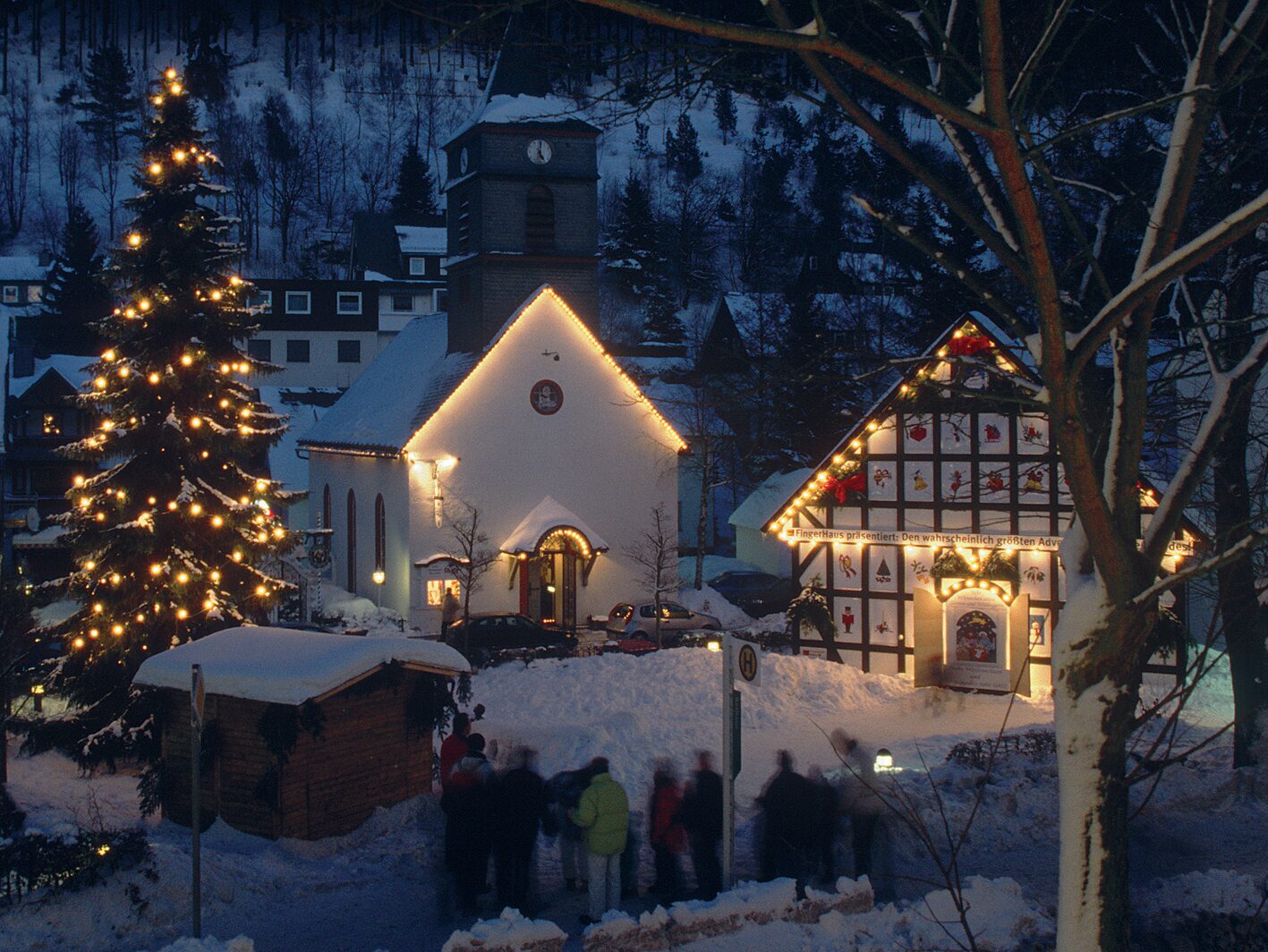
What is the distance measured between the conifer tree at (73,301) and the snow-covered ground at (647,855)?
5841cm

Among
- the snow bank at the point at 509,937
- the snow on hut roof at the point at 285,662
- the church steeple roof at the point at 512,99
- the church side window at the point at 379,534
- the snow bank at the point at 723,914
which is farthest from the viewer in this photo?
the church side window at the point at 379,534

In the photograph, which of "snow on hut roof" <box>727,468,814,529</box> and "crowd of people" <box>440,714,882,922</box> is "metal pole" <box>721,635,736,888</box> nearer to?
"crowd of people" <box>440,714,882,922</box>

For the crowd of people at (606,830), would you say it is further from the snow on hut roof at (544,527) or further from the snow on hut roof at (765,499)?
the snow on hut roof at (765,499)

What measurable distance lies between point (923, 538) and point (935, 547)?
276mm

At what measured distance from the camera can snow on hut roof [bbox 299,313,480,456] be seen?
105 feet

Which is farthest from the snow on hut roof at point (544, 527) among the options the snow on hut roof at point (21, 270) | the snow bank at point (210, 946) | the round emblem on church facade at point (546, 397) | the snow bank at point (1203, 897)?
the snow on hut roof at point (21, 270)

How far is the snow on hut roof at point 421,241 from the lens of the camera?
264 ft

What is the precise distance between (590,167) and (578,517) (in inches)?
379

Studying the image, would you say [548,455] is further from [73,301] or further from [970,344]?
[73,301]

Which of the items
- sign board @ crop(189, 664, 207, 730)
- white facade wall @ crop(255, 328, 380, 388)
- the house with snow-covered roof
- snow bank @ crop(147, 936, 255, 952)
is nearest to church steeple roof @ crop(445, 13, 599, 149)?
the house with snow-covered roof

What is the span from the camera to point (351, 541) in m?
36.8

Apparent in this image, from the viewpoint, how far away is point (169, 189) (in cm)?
2006

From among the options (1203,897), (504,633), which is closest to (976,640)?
(504,633)

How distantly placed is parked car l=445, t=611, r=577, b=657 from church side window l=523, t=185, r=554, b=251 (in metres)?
10.6
